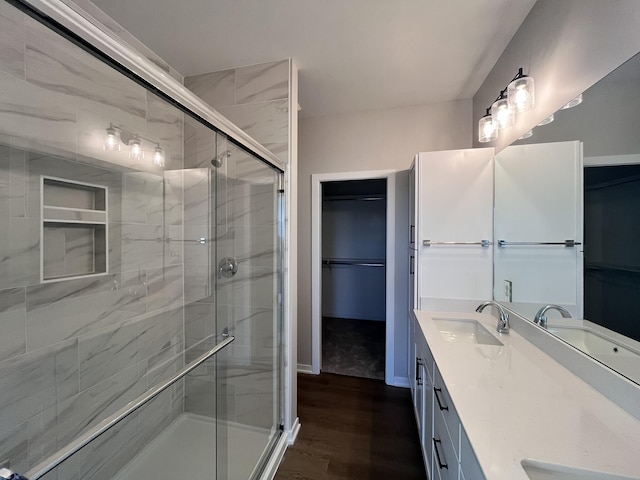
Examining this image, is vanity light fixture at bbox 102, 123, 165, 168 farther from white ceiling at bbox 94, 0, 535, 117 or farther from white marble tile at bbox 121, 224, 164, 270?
white ceiling at bbox 94, 0, 535, 117

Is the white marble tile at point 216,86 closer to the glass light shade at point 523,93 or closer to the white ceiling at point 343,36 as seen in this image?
the white ceiling at point 343,36

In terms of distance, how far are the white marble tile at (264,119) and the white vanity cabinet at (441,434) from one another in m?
1.71

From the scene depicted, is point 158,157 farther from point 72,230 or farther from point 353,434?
point 353,434

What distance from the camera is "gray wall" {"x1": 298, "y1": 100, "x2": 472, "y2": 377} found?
2305 millimetres

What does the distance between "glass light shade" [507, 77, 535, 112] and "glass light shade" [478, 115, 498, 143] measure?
0.90ft

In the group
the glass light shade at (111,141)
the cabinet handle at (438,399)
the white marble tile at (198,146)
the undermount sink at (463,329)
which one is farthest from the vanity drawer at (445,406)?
the glass light shade at (111,141)

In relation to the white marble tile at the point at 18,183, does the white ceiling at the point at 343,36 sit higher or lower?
higher

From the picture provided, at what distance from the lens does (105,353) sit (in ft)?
4.70

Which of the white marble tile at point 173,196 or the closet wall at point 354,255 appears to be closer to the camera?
the white marble tile at point 173,196

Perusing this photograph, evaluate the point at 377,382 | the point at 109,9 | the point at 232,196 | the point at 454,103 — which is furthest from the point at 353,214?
the point at 109,9

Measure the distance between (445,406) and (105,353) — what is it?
5.77 ft

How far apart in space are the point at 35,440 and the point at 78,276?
28.3 inches

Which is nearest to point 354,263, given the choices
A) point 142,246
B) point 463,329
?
point 463,329

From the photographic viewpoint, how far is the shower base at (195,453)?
150cm
